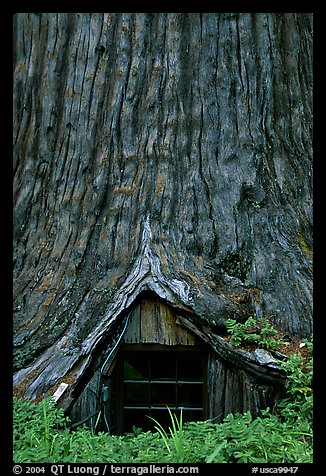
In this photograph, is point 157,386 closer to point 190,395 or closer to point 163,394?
point 163,394

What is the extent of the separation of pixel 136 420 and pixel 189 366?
1.88 feet

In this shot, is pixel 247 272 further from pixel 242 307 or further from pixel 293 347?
pixel 293 347

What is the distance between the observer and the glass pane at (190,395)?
4527 mm

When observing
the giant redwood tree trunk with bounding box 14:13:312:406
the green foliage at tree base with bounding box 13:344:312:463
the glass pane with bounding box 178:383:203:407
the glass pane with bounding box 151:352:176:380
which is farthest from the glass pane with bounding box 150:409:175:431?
the giant redwood tree trunk with bounding box 14:13:312:406

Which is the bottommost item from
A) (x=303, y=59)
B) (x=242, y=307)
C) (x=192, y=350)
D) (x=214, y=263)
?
(x=192, y=350)

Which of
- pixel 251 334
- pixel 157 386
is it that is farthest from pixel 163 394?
pixel 251 334

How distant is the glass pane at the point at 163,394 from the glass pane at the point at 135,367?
12 cm

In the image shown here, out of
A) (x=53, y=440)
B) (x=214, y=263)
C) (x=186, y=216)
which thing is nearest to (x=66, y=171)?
(x=186, y=216)

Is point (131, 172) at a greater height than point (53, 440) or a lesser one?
greater

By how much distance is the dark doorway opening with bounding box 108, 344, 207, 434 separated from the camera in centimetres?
452

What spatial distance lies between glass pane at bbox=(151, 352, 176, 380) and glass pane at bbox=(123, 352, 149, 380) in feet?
0.17

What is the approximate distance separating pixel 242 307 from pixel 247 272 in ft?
0.92

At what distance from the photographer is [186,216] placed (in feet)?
14.9
